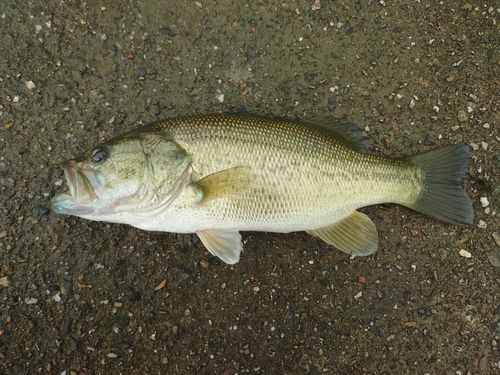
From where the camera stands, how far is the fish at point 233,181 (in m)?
2.17

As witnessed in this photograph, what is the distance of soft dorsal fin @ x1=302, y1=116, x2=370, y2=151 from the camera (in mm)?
2539

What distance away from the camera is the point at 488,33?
285 cm

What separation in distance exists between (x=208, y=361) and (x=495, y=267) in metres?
2.10

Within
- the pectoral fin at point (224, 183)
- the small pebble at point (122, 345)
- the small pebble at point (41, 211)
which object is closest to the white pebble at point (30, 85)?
the small pebble at point (41, 211)

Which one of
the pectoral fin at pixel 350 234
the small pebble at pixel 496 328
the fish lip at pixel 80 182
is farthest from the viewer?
the small pebble at pixel 496 328

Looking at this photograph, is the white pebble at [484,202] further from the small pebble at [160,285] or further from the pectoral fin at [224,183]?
the small pebble at [160,285]

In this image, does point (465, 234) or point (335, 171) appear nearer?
point (335, 171)

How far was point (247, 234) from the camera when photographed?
2684 mm

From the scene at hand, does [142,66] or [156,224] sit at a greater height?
[142,66]

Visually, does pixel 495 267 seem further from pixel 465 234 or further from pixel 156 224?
pixel 156 224

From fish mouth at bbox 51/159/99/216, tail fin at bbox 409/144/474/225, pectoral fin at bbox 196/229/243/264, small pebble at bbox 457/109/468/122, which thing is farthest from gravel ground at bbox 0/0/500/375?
fish mouth at bbox 51/159/99/216

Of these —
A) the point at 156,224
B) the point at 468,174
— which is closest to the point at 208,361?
the point at 156,224

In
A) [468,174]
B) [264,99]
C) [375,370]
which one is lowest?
[375,370]

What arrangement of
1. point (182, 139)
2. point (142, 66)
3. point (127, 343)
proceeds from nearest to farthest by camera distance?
1. point (182, 139)
2. point (127, 343)
3. point (142, 66)
